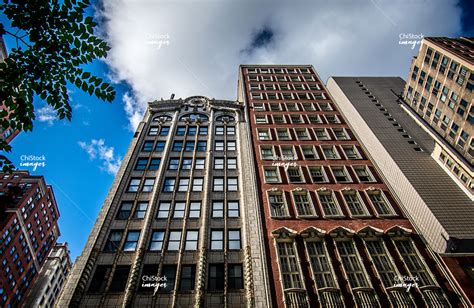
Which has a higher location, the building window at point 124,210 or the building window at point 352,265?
the building window at point 124,210

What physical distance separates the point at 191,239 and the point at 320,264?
11.8 meters

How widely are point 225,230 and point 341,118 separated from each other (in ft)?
91.3

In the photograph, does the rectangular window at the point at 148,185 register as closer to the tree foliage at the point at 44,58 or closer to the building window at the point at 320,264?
the building window at the point at 320,264

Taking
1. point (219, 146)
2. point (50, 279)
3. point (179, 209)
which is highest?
point (50, 279)

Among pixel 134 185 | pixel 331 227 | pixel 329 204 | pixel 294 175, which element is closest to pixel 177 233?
pixel 134 185

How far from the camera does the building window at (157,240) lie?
23266mm

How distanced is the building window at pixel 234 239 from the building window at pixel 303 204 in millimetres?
6469

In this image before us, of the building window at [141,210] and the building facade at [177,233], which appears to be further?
the building window at [141,210]

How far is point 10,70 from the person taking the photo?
6551 millimetres

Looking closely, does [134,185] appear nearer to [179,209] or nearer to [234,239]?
[179,209]

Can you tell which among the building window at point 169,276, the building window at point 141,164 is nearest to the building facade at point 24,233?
the building window at point 141,164

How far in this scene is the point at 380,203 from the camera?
2703 cm

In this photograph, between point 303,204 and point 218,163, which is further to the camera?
point 218,163

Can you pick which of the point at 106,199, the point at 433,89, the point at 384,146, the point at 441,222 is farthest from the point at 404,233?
the point at 106,199
